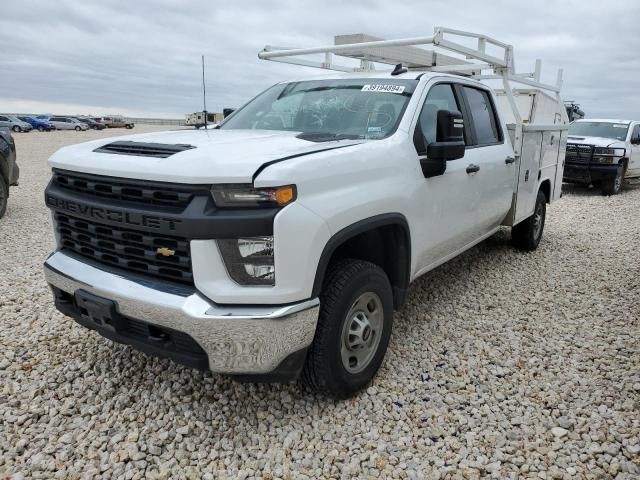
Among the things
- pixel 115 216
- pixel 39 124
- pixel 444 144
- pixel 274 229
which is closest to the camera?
pixel 274 229

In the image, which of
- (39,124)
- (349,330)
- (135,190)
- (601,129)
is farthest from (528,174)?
(39,124)

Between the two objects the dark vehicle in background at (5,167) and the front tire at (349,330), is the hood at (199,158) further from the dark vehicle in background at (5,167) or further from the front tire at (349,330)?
the dark vehicle in background at (5,167)

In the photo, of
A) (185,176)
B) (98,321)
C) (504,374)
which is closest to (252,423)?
(98,321)

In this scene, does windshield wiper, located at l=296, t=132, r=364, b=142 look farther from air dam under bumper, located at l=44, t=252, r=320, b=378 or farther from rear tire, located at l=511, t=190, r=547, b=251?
rear tire, located at l=511, t=190, r=547, b=251

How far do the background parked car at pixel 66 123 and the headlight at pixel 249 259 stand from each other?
53.5 meters

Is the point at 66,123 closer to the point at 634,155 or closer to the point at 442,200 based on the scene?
the point at 634,155

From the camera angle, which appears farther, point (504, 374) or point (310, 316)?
point (504, 374)

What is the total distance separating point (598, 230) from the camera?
797 centimetres

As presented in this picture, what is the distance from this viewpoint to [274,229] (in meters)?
2.27

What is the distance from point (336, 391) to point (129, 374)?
140cm

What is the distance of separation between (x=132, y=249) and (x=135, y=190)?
0.32m

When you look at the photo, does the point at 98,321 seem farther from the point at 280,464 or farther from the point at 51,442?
the point at 280,464

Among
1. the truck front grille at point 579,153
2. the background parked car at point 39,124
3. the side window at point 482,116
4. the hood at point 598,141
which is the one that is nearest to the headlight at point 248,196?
the side window at point 482,116

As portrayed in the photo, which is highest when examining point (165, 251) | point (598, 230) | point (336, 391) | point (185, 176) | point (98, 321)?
point (185, 176)
